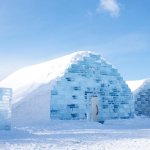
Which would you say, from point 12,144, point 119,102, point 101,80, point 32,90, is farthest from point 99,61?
point 12,144

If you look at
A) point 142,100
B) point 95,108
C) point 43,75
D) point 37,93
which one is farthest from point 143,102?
point 37,93

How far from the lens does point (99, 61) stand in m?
23.2

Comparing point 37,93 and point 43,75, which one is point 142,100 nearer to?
point 43,75

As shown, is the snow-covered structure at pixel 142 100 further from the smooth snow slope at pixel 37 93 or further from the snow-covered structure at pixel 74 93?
the smooth snow slope at pixel 37 93

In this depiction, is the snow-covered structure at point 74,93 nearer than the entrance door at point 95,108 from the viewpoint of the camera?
Yes

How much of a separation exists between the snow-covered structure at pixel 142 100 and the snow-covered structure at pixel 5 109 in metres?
17.7

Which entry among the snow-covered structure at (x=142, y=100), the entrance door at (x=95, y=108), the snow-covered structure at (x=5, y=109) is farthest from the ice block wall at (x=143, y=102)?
the snow-covered structure at (x=5, y=109)

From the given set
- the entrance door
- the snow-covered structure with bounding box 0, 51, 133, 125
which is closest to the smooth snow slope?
the snow-covered structure with bounding box 0, 51, 133, 125

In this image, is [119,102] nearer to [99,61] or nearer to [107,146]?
[99,61]

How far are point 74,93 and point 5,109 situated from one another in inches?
268

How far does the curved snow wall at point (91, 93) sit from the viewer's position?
20.8 meters

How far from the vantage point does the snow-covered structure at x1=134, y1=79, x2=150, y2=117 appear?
30.9 m

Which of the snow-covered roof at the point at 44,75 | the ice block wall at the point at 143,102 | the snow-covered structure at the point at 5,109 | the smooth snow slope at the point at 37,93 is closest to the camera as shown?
the snow-covered structure at the point at 5,109

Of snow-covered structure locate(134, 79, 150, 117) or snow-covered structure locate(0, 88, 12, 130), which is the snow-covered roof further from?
snow-covered structure locate(134, 79, 150, 117)
